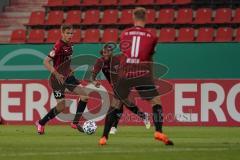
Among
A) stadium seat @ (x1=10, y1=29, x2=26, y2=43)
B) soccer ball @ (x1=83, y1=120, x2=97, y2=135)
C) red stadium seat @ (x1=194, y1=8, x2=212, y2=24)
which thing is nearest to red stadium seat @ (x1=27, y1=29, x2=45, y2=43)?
stadium seat @ (x1=10, y1=29, x2=26, y2=43)

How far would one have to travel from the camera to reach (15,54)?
21.7m

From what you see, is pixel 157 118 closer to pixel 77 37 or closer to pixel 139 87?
pixel 139 87

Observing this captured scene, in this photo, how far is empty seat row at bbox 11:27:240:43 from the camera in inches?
906

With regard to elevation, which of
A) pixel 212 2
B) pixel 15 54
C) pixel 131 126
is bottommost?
pixel 131 126

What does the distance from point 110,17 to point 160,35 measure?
2.31 meters

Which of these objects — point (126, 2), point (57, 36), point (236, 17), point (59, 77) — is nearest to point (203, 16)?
point (236, 17)

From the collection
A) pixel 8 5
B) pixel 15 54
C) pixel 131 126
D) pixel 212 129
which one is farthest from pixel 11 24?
pixel 212 129

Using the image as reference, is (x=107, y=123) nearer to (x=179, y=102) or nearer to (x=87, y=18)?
(x=179, y=102)

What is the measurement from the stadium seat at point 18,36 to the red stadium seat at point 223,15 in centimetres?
600

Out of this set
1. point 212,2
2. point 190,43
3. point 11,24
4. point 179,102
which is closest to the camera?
point 179,102

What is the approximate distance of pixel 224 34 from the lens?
905 inches

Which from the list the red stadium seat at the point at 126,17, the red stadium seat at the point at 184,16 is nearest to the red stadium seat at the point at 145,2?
the red stadium seat at the point at 126,17

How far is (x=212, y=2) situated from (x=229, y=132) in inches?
362

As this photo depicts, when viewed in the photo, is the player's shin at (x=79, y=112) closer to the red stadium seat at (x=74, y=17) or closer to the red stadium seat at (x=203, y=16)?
the red stadium seat at (x=203, y=16)
